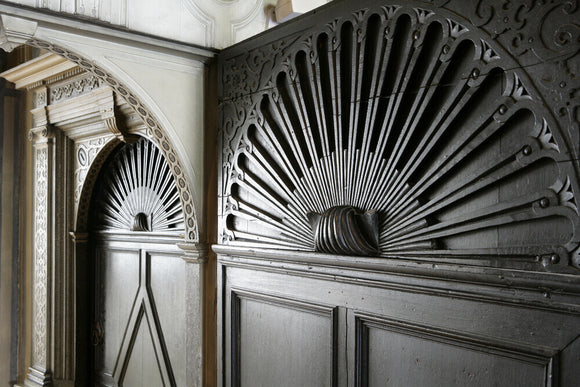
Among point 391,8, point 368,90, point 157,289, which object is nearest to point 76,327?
point 157,289

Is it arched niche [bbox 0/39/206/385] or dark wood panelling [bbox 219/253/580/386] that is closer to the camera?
dark wood panelling [bbox 219/253/580/386]

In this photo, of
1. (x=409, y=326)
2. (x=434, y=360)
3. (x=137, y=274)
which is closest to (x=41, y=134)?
(x=137, y=274)

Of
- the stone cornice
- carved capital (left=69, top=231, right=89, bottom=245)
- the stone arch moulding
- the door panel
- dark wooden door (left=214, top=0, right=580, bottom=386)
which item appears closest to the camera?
dark wooden door (left=214, top=0, right=580, bottom=386)

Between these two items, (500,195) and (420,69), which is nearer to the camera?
(500,195)

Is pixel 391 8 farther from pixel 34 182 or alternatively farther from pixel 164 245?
pixel 34 182

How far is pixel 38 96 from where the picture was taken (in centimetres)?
Result: 412

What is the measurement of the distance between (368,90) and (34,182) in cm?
323

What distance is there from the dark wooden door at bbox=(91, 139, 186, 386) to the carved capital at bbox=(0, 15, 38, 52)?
1.24 metres

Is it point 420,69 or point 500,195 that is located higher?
point 420,69

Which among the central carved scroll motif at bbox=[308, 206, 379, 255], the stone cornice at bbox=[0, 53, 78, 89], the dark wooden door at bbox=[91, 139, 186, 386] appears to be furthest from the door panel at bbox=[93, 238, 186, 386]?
the central carved scroll motif at bbox=[308, 206, 379, 255]

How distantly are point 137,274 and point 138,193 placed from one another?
0.55 metres

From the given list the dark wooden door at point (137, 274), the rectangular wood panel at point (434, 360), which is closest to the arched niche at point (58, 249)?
the dark wooden door at point (137, 274)

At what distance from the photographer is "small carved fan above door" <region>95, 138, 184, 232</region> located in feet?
10.7

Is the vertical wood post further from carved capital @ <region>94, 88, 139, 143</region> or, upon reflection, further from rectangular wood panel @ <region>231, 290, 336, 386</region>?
carved capital @ <region>94, 88, 139, 143</region>
